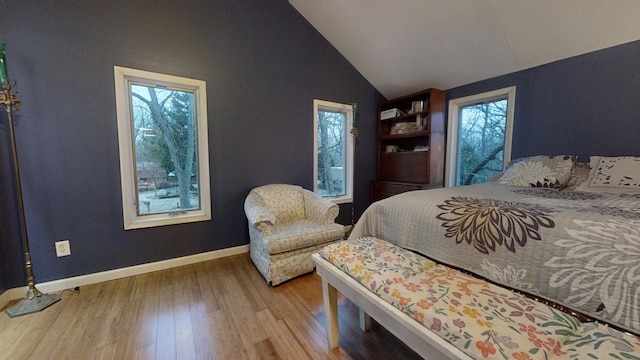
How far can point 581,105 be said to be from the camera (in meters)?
2.19

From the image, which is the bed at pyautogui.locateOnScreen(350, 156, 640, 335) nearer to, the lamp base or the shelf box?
the shelf box

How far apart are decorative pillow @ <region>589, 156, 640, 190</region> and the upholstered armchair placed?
1993 mm

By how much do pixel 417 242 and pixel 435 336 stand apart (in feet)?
1.99

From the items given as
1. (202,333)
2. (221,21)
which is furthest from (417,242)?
(221,21)

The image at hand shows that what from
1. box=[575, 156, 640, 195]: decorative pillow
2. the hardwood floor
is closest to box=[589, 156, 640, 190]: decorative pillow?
box=[575, 156, 640, 195]: decorative pillow

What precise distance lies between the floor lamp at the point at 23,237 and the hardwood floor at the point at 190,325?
7 centimetres

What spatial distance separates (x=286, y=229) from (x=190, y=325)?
0.99 m

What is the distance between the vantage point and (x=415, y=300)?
918 mm

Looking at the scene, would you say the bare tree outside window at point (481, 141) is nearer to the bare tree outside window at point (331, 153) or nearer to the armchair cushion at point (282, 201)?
the bare tree outside window at point (331, 153)

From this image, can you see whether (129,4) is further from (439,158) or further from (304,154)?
(439,158)

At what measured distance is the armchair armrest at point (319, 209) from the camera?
7.83ft

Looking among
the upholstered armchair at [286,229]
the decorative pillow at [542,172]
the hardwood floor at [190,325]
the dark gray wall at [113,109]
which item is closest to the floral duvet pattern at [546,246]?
the decorative pillow at [542,172]

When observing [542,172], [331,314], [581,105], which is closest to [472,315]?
[331,314]

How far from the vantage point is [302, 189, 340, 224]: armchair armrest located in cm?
239
